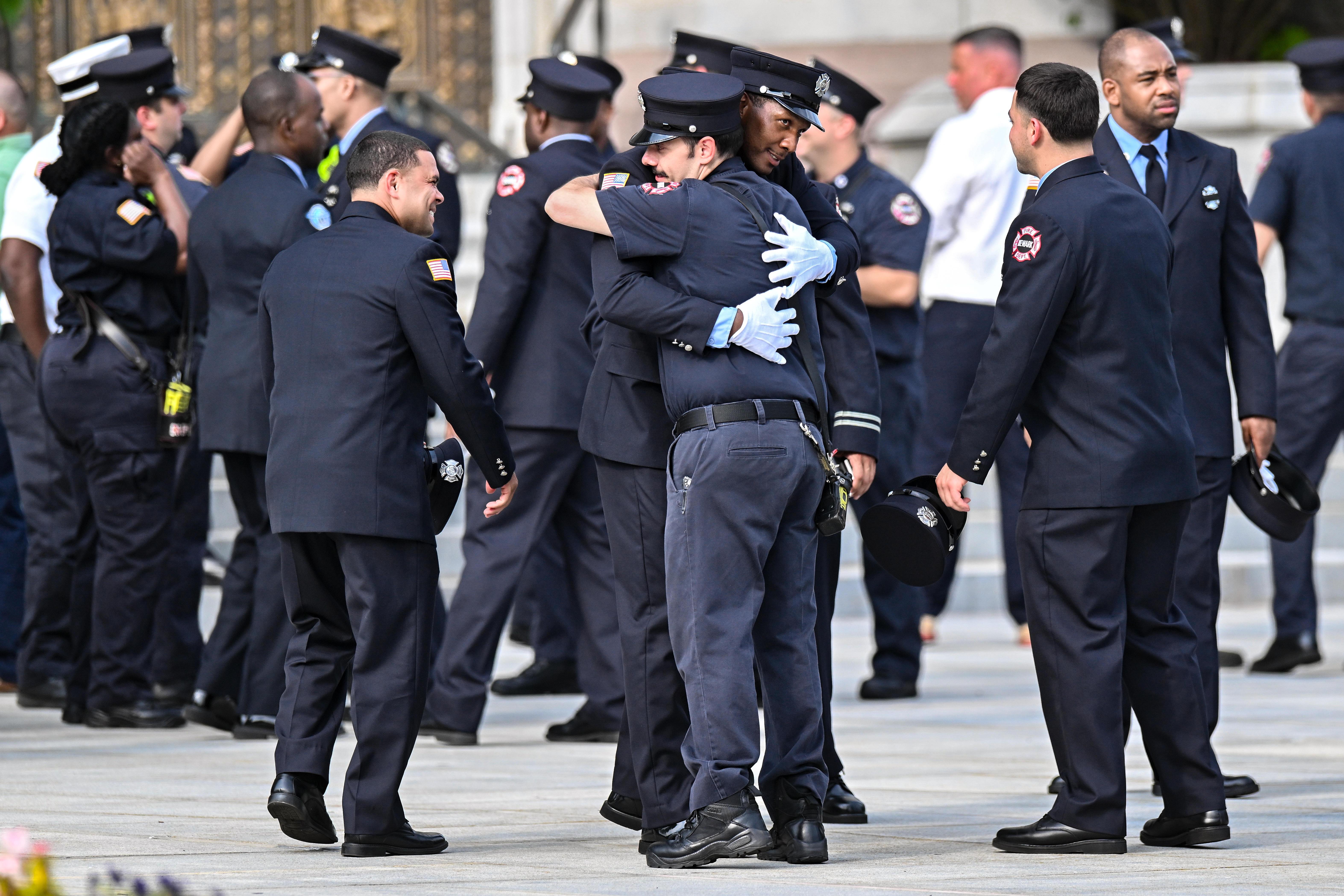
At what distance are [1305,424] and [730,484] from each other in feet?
15.7

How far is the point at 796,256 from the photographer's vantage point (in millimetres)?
5289

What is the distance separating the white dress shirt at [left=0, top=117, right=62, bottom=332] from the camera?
8.25m

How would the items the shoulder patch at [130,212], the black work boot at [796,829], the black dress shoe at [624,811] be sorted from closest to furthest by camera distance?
the black work boot at [796,829], the black dress shoe at [624,811], the shoulder patch at [130,212]

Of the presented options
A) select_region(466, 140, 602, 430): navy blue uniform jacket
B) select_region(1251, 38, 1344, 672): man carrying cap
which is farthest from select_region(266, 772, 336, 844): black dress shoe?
select_region(1251, 38, 1344, 672): man carrying cap

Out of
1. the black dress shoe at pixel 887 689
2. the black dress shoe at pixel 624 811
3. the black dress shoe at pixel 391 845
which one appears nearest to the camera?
the black dress shoe at pixel 391 845

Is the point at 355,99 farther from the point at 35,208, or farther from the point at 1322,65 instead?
the point at 1322,65

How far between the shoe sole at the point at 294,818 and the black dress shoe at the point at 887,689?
3688 millimetres

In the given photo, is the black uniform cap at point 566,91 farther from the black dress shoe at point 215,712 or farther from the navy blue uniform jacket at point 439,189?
the black dress shoe at point 215,712

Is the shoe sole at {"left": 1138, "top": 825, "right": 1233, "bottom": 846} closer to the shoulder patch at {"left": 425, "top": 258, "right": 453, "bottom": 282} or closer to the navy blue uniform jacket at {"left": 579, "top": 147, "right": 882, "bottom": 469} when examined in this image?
the navy blue uniform jacket at {"left": 579, "top": 147, "right": 882, "bottom": 469}

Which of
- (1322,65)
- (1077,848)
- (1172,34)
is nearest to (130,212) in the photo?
(1172,34)

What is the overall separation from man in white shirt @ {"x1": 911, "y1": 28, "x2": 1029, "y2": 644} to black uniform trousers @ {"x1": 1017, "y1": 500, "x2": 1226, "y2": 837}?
3690 mm

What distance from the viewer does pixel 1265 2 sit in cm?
1577

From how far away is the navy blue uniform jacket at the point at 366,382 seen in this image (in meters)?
5.47

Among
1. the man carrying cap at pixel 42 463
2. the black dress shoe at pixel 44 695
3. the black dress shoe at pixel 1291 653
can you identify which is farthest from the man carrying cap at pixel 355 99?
the black dress shoe at pixel 1291 653
